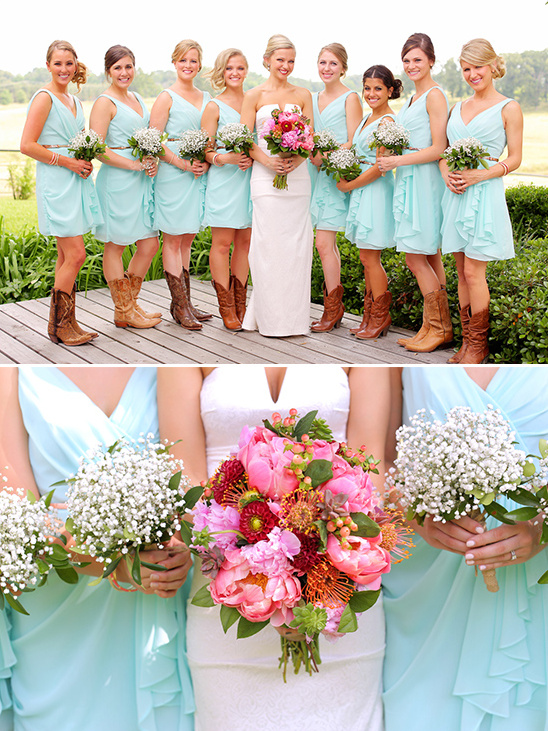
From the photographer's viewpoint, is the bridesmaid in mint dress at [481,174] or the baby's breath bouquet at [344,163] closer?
the bridesmaid in mint dress at [481,174]

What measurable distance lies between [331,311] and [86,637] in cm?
354

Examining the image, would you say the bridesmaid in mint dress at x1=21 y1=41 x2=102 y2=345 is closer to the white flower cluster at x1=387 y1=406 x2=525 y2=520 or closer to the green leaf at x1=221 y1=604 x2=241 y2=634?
the white flower cluster at x1=387 y1=406 x2=525 y2=520

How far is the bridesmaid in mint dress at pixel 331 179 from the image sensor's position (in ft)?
18.7

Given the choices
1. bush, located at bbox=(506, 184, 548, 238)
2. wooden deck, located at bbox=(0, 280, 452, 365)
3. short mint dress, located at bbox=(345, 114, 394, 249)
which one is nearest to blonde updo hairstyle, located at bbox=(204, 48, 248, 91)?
short mint dress, located at bbox=(345, 114, 394, 249)

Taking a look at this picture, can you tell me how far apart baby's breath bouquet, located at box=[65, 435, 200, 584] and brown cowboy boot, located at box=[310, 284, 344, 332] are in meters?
3.50

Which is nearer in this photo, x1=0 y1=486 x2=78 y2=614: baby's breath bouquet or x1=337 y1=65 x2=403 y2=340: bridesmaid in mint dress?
x1=0 y1=486 x2=78 y2=614: baby's breath bouquet

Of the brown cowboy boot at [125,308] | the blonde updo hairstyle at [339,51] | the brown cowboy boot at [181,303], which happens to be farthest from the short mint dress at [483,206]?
the brown cowboy boot at [125,308]

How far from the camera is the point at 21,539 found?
10.1 feet

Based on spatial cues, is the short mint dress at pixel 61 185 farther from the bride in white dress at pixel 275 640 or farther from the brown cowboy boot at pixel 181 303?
the bride in white dress at pixel 275 640

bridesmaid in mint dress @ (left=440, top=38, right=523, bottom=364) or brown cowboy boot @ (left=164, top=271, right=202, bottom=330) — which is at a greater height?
bridesmaid in mint dress @ (left=440, top=38, right=523, bottom=364)

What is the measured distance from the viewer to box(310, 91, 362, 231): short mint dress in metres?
5.80

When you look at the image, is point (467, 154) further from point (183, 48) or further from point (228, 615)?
point (228, 615)

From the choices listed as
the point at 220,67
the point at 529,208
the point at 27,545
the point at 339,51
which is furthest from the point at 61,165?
the point at 529,208

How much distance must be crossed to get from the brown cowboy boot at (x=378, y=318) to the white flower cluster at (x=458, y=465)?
3112mm
